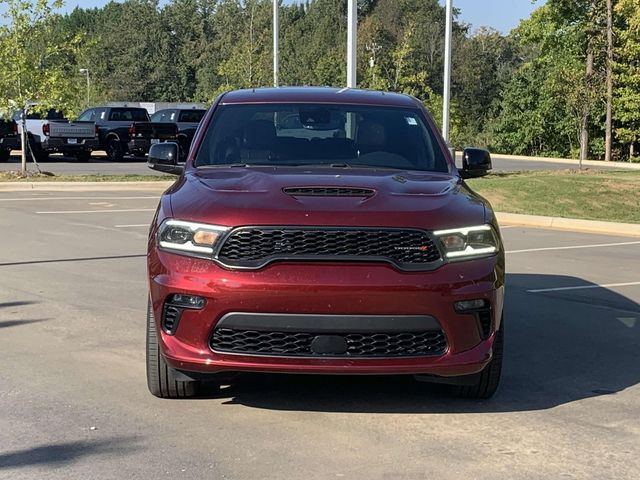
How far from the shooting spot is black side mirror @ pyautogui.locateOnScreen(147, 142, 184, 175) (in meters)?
6.34

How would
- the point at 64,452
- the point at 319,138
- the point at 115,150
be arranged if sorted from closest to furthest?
the point at 64,452 < the point at 319,138 < the point at 115,150

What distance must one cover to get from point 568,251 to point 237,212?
8.95m

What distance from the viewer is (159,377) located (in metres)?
5.10

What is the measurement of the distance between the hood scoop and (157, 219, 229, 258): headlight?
49cm

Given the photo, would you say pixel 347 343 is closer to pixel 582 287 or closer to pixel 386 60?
pixel 582 287

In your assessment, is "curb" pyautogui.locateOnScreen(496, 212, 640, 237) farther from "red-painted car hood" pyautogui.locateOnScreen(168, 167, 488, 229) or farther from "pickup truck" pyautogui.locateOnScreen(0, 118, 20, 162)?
"pickup truck" pyautogui.locateOnScreen(0, 118, 20, 162)

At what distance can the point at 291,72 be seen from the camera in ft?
246

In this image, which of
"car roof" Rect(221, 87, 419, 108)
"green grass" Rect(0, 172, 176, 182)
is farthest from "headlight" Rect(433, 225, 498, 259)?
"green grass" Rect(0, 172, 176, 182)

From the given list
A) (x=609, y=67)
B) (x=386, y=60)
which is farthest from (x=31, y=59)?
(x=386, y=60)

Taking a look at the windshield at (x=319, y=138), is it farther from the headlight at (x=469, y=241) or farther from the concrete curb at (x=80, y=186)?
the concrete curb at (x=80, y=186)

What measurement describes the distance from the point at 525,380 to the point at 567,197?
14.7 meters

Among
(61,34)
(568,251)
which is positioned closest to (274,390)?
(568,251)

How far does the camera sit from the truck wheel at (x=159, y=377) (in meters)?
5.01

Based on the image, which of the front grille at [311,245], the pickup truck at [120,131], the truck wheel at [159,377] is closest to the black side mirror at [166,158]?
the truck wheel at [159,377]
